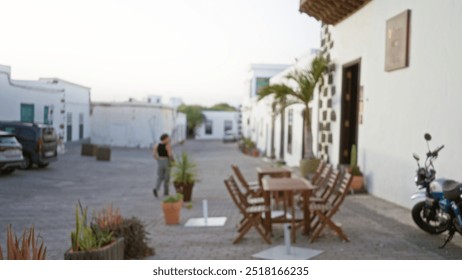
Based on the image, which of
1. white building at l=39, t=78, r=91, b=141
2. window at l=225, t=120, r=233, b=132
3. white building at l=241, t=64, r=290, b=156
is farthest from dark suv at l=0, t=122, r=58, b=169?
window at l=225, t=120, r=233, b=132

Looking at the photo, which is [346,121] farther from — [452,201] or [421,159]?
[452,201]

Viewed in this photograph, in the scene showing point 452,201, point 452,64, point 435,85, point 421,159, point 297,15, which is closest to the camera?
point 297,15

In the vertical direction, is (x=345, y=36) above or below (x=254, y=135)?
above

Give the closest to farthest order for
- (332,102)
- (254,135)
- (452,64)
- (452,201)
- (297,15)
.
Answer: (297,15) → (452,201) → (452,64) → (332,102) → (254,135)

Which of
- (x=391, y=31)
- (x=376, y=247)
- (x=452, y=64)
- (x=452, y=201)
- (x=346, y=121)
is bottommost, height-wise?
(x=376, y=247)

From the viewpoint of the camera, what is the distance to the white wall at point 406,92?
212 inches

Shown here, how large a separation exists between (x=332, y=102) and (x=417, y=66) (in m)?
3.61

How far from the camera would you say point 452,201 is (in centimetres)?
452

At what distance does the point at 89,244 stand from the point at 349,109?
6.85m

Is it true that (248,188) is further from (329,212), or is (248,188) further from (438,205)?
(438,205)

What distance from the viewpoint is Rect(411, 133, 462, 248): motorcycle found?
4.44 metres

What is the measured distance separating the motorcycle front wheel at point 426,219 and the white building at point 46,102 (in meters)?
3.60

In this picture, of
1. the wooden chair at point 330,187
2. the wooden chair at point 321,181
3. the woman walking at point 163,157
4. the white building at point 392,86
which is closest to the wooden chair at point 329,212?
the wooden chair at point 330,187

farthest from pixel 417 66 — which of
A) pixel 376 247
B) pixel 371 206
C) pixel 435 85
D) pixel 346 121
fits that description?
pixel 346 121
